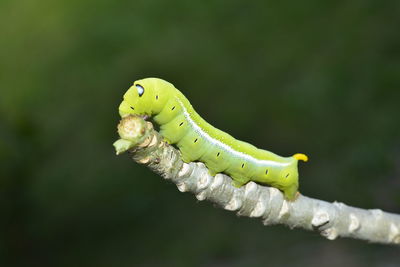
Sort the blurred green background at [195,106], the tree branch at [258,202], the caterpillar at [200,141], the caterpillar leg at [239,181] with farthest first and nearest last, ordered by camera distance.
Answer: the blurred green background at [195,106] → the caterpillar leg at [239,181] → the caterpillar at [200,141] → the tree branch at [258,202]

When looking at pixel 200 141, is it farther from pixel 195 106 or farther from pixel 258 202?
pixel 195 106

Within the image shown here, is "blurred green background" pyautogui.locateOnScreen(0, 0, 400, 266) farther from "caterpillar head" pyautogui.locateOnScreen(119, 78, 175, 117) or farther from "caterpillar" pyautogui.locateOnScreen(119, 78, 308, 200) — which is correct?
"caterpillar head" pyautogui.locateOnScreen(119, 78, 175, 117)

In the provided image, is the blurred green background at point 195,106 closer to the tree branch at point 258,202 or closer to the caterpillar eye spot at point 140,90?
the tree branch at point 258,202

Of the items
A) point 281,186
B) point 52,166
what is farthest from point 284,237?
point 281,186

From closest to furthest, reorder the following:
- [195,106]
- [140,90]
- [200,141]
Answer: [140,90]
[200,141]
[195,106]

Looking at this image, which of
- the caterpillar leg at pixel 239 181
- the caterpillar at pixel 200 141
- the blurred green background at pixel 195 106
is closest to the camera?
the caterpillar at pixel 200 141

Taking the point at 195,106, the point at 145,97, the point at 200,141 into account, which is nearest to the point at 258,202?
the point at 200,141

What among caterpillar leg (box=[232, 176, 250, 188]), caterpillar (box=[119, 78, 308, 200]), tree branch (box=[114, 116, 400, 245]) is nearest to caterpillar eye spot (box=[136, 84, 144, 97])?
caterpillar (box=[119, 78, 308, 200])

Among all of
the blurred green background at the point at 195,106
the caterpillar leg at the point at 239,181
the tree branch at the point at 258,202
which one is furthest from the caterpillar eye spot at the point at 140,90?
the blurred green background at the point at 195,106
